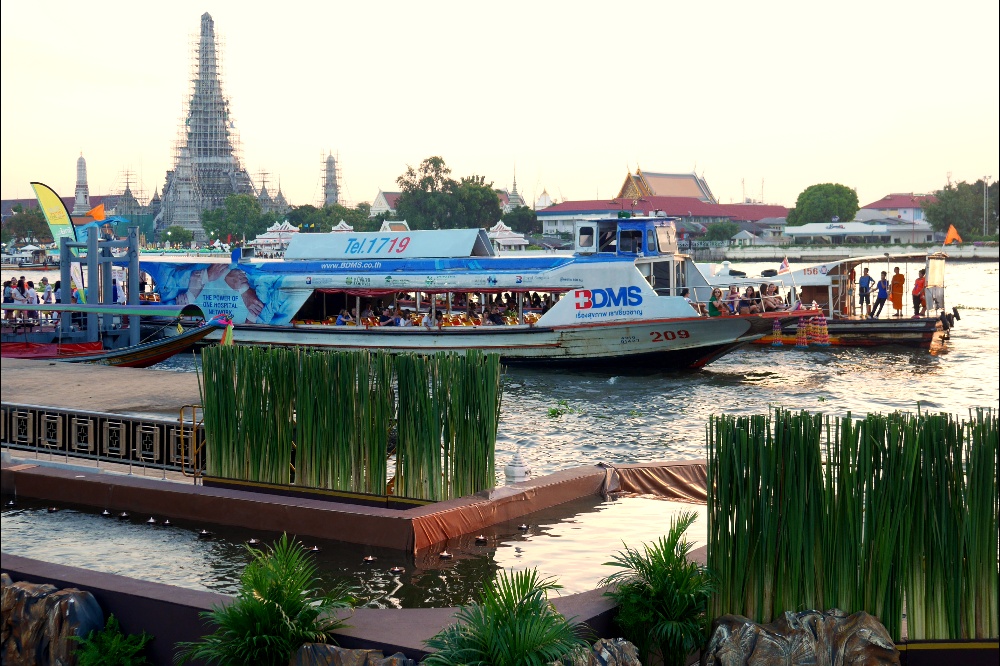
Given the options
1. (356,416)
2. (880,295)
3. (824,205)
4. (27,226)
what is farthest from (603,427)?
(27,226)

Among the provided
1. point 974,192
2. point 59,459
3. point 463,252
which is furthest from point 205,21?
point 59,459

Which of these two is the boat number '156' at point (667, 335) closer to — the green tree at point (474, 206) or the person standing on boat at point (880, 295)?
the person standing on boat at point (880, 295)

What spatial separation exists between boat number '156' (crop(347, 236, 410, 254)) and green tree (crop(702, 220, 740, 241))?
252 ft

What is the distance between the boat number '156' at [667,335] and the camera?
80.5ft

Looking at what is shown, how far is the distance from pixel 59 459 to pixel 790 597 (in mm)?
7513

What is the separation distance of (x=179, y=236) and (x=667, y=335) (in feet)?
350

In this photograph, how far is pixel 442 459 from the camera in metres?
8.73

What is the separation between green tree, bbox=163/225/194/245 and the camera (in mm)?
122438

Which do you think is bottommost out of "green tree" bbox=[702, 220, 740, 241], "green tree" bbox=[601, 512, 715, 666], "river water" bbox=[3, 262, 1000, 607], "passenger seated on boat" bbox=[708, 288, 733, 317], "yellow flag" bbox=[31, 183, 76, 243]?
"river water" bbox=[3, 262, 1000, 607]

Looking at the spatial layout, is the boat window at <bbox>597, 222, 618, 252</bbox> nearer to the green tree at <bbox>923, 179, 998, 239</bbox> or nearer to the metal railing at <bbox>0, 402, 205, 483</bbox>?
the metal railing at <bbox>0, 402, 205, 483</bbox>

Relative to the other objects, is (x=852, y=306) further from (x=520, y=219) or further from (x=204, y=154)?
(x=204, y=154)

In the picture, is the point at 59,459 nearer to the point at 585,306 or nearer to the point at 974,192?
the point at 585,306

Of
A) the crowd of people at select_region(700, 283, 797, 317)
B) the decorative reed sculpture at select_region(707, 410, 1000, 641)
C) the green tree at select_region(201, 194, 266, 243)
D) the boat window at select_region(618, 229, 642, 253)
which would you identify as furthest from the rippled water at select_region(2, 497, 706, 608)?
the green tree at select_region(201, 194, 266, 243)

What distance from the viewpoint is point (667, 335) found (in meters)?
24.6
